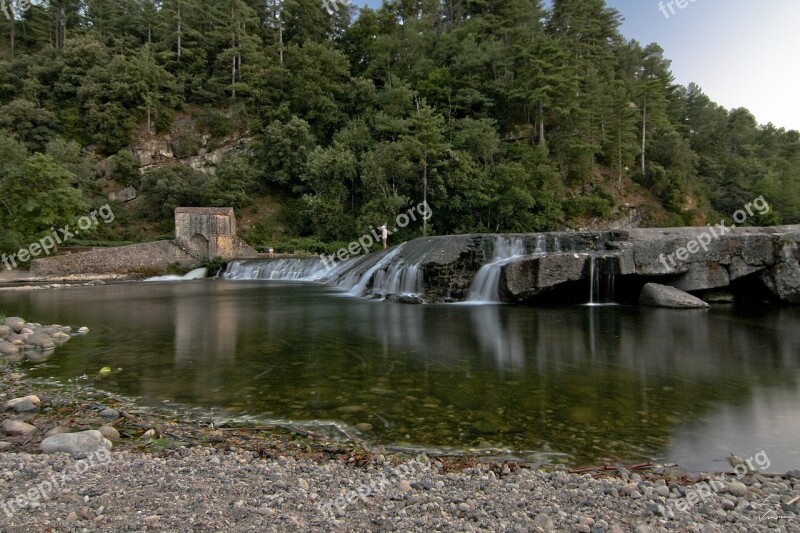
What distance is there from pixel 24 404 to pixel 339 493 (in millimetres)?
3830

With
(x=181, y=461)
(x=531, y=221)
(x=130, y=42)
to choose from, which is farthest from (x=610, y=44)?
(x=181, y=461)

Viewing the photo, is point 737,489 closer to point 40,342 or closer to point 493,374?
point 493,374

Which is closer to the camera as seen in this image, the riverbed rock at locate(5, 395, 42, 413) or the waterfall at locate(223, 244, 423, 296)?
the riverbed rock at locate(5, 395, 42, 413)

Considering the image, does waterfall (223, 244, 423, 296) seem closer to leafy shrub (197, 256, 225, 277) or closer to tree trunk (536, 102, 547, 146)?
leafy shrub (197, 256, 225, 277)

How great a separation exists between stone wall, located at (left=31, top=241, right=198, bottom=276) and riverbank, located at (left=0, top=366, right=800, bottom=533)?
100ft

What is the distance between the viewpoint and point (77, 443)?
354 cm

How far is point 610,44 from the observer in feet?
170

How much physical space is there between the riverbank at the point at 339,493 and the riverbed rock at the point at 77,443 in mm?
91

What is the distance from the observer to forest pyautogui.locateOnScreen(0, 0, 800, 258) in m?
32.8

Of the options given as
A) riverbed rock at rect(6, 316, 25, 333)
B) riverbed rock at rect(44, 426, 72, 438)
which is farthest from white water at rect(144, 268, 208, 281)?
riverbed rock at rect(44, 426, 72, 438)

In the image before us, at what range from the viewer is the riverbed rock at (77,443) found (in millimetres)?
3495

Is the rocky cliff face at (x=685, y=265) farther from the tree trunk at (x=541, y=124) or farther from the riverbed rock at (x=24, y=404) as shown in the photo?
the tree trunk at (x=541, y=124)

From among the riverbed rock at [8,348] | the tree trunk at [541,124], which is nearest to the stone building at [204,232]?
the tree trunk at [541,124]

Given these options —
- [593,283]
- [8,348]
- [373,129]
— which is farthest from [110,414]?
[373,129]
